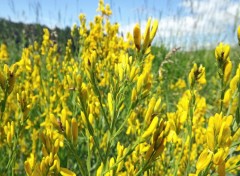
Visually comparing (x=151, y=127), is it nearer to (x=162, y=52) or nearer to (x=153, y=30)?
(x=153, y=30)

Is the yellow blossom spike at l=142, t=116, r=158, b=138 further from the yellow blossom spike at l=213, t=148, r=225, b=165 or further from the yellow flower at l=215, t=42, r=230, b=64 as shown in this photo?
the yellow flower at l=215, t=42, r=230, b=64

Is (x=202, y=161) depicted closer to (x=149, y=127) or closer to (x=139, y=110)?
(x=149, y=127)

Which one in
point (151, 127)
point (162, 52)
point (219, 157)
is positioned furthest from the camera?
point (162, 52)

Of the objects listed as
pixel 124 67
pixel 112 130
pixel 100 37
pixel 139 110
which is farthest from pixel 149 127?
pixel 100 37

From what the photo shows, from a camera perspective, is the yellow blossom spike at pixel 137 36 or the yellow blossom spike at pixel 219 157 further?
the yellow blossom spike at pixel 137 36

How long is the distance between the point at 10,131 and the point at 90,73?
19.8 inches

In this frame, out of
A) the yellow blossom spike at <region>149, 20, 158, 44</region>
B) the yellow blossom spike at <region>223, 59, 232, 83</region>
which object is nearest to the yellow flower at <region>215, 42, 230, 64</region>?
the yellow blossom spike at <region>223, 59, 232, 83</region>

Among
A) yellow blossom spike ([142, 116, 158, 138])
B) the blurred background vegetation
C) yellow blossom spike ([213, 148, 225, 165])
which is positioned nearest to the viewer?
yellow blossom spike ([213, 148, 225, 165])

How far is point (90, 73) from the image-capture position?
1.11m

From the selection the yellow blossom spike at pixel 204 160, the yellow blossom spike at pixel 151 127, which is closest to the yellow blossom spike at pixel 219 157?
the yellow blossom spike at pixel 204 160

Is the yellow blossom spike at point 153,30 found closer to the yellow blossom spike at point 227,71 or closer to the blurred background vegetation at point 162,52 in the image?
the yellow blossom spike at point 227,71

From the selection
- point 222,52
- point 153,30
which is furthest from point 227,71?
point 153,30

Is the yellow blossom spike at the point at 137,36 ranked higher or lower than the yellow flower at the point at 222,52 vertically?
higher

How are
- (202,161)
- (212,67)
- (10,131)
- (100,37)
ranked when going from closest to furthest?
(202,161), (10,131), (100,37), (212,67)
